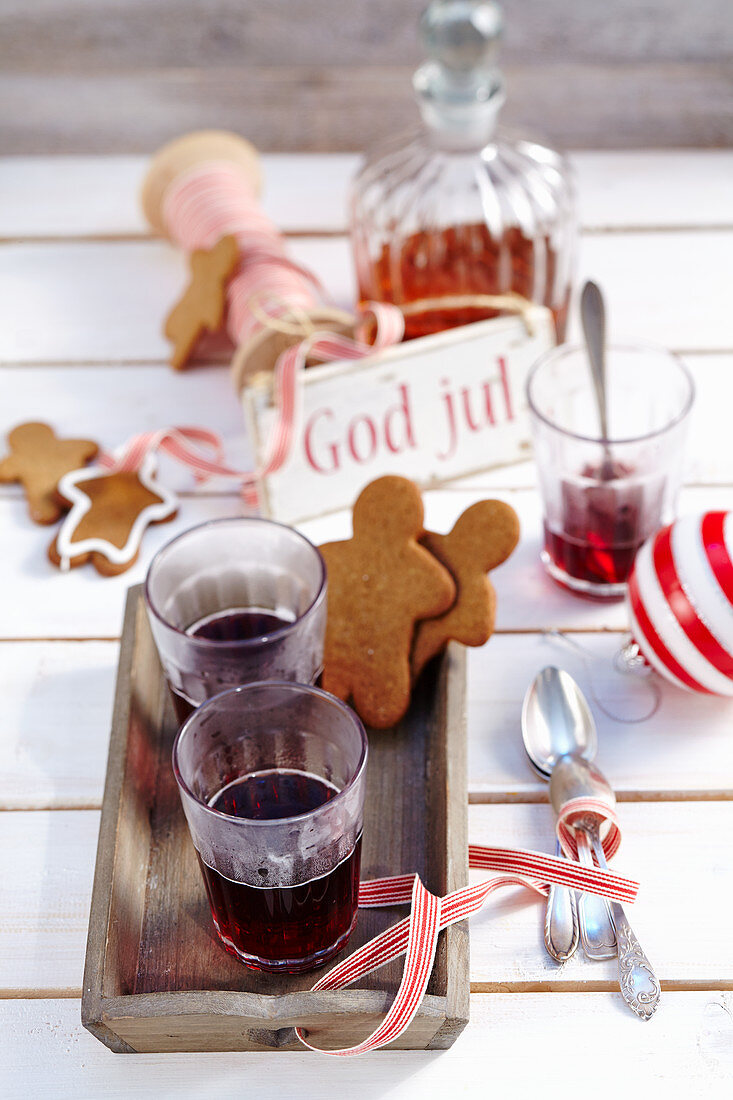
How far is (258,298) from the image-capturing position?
1141 millimetres

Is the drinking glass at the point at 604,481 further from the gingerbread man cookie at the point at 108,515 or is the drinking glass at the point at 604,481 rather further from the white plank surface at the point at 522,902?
the gingerbread man cookie at the point at 108,515

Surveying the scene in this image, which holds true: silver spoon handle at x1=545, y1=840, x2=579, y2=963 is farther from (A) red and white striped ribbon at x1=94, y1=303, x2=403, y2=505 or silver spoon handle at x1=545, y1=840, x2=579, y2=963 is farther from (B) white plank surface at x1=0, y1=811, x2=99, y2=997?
(A) red and white striped ribbon at x1=94, y1=303, x2=403, y2=505

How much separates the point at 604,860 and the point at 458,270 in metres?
0.65

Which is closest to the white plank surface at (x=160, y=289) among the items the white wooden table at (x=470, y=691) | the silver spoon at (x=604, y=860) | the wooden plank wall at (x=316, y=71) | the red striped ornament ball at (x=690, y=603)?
the white wooden table at (x=470, y=691)

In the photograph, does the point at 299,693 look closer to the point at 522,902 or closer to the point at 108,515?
the point at 522,902

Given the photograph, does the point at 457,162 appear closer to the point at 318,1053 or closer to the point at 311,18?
the point at 311,18

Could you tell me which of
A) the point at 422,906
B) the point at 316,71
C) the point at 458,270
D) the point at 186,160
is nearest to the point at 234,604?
the point at 422,906

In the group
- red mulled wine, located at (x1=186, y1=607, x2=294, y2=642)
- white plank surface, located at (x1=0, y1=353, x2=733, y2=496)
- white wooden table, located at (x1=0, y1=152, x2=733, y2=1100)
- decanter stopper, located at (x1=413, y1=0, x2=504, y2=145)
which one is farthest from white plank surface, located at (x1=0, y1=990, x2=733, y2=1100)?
decanter stopper, located at (x1=413, y1=0, x2=504, y2=145)

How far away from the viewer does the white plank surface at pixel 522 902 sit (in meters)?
0.76

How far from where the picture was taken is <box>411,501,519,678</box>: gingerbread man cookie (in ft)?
2.78

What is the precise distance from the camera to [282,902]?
694mm

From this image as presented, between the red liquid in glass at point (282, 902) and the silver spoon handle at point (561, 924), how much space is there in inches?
5.0

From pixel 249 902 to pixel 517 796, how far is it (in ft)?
0.79

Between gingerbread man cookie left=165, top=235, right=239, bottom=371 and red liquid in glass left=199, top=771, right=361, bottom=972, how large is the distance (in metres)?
0.57
